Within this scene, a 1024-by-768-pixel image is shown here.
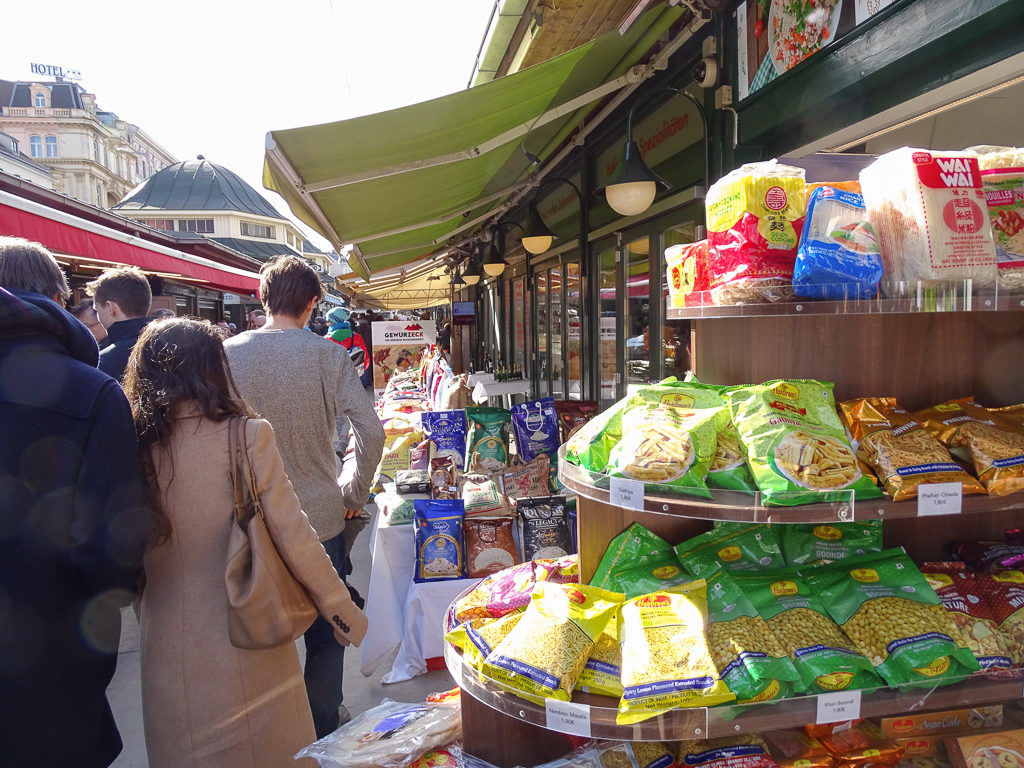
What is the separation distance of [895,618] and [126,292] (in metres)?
3.34

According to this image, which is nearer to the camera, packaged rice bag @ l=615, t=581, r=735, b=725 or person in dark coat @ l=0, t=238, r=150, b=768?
packaged rice bag @ l=615, t=581, r=735, b=725

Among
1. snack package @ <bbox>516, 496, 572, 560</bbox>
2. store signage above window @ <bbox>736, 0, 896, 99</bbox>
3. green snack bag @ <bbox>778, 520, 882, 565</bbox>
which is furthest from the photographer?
snack package @ <bbox>516, 496, 572, 560</bbox>

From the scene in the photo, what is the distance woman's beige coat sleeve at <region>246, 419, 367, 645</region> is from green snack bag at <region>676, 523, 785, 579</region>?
939mm

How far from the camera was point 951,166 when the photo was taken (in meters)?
1.24

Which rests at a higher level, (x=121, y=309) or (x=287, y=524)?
(x=121, y=309)

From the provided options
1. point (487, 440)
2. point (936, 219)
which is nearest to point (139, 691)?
point (487, 440)

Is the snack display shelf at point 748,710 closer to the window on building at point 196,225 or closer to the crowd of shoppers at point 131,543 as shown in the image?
the crowd of shoppers at point 131,543

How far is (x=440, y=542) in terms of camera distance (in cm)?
302

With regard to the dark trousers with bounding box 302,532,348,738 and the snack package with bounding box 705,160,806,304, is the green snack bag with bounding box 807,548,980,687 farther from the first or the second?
the dark trousers with bounding box 302,532,348,738

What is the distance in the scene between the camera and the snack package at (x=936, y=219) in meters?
1.20

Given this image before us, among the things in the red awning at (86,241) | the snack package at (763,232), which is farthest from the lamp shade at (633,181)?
the red awning at (86,241)

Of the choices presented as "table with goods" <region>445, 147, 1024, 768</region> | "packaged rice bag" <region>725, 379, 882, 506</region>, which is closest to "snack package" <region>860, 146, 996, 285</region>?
"table with goods" <region>445, 147, 1024, 768</region>

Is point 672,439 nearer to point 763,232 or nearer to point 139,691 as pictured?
point 763,232

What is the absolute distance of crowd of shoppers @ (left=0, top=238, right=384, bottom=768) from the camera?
1.37 metres
